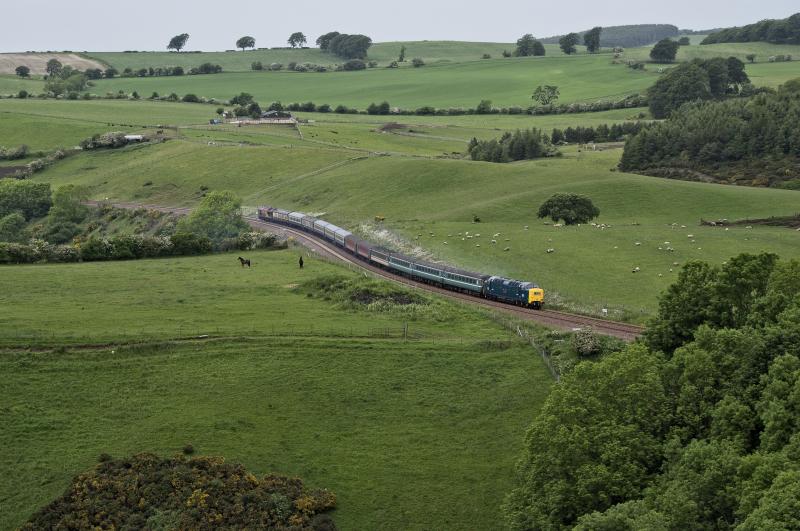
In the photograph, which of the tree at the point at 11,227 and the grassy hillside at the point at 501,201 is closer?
the grassy hillside at the point at 501,201

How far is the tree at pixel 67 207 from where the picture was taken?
136 metres

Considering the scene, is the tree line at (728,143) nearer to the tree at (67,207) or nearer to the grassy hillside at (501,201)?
A: the grassy hillside at (501,201)

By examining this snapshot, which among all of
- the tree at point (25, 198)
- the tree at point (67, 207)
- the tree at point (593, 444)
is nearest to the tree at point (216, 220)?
the tree at point (67, 207)

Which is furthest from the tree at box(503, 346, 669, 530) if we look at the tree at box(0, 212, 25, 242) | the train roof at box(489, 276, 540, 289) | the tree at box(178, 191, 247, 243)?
the tree at box(0, 212, 25, 242)

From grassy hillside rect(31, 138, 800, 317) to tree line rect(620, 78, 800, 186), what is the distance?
8.80m

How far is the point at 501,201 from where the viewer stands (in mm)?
122188

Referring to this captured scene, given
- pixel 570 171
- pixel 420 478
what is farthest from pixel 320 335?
pixel 570 171

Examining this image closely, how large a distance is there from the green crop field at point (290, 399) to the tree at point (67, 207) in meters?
69.0

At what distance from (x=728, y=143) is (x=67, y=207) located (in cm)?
11054

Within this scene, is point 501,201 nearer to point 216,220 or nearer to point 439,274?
point 216,220

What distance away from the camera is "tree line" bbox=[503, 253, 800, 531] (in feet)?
106

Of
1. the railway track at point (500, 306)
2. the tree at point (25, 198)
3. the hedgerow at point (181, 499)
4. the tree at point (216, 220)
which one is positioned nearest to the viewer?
the hedgerow at point (181, 499)

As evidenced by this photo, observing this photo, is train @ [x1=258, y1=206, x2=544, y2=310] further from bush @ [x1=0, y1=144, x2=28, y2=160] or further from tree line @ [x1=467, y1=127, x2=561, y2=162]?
bush @ [x1=0, y1=144, x2=28, y2=160]

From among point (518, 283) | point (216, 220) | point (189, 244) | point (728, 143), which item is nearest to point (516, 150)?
point (728, 143)
